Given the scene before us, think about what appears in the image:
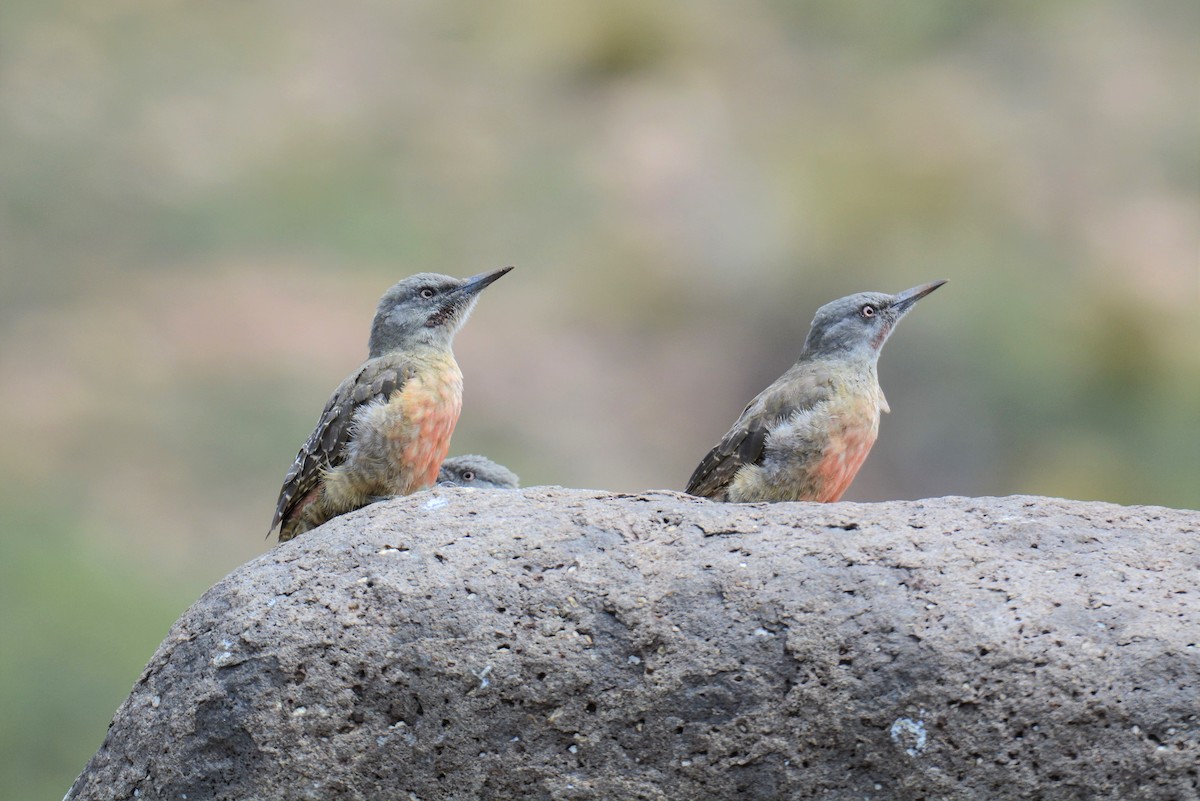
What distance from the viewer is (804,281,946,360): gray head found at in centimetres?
938

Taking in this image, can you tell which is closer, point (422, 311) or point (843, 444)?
point (843, 444)

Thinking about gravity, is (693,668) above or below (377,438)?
below

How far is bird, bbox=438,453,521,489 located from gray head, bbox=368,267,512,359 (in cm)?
88

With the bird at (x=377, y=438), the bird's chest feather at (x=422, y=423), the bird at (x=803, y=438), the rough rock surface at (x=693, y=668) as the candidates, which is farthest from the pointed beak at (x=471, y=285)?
the rough rock surface at (x=693, y=668)

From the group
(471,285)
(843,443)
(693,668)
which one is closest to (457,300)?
(471,285)

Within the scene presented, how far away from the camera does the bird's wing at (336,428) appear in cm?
897

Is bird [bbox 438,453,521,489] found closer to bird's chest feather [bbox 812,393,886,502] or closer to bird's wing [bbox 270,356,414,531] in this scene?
bird's wing [bbox 270,356,414,531]

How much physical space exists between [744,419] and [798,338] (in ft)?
56.3

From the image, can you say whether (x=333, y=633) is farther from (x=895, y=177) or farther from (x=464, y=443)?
(x=895, y=177)

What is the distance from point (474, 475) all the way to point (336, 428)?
142 cm

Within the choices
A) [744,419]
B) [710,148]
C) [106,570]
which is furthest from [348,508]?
[710,148]

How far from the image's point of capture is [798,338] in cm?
2591

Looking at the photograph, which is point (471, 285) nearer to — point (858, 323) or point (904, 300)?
point (858, 323)

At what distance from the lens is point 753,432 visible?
8.82 meters
